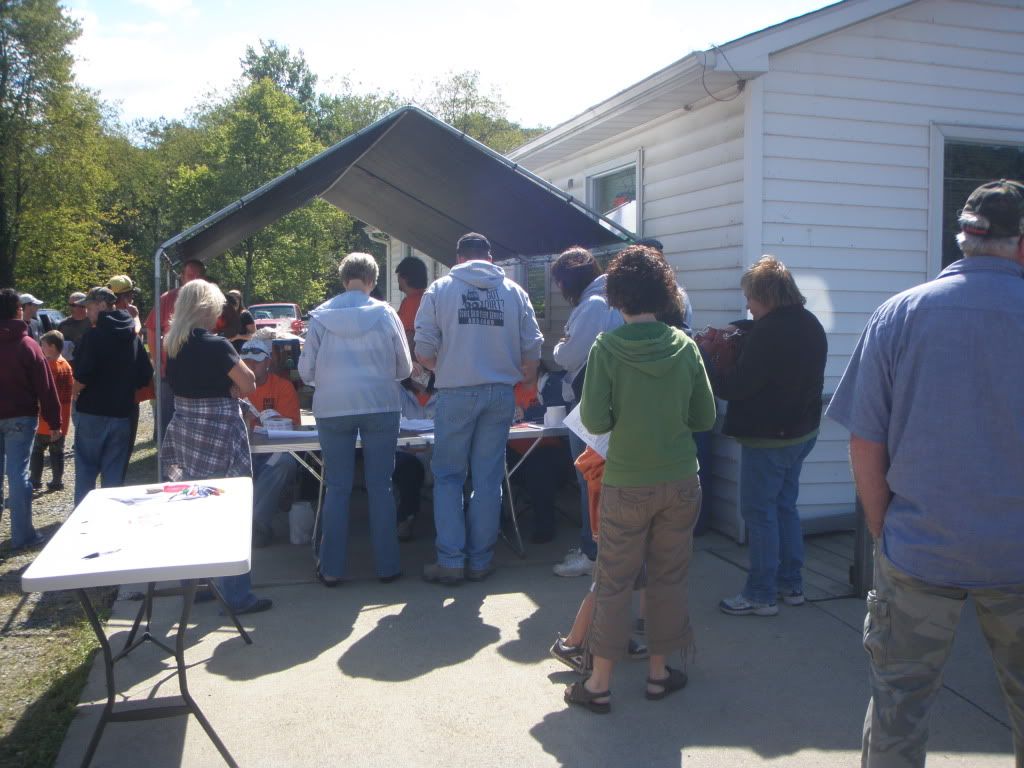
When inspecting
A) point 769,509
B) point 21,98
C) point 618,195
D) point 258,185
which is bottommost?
point 769,509

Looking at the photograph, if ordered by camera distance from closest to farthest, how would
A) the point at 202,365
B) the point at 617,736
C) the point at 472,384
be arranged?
the point at 617,736, the point at 202,365, the point at 472,384

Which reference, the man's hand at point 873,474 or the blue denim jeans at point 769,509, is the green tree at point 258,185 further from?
the man's hand at point 873,474

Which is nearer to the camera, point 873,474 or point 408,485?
point 873,474

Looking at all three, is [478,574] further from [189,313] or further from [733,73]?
[733,73]

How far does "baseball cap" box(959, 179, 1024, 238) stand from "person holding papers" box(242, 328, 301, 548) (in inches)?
176

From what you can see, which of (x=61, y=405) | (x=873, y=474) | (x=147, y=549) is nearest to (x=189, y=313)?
(x=147, y=549)

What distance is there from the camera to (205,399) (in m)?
4.36

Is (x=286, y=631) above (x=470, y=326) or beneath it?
beneath

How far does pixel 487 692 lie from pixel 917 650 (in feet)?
6.25

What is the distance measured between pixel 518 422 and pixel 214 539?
3.34 meters

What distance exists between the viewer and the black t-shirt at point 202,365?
14.1 ft

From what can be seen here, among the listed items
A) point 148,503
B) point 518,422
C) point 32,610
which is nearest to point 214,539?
point 148,503

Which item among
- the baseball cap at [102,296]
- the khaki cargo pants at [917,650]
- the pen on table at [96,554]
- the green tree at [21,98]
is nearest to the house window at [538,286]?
the baseball cap at [102,296]

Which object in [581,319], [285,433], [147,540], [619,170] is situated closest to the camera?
[147,540]
